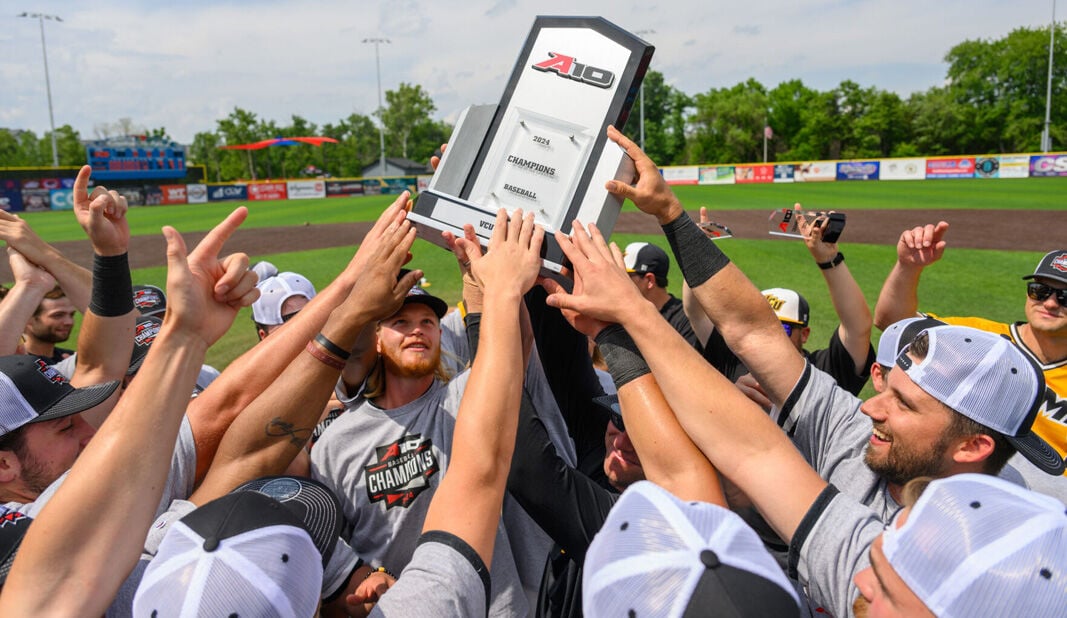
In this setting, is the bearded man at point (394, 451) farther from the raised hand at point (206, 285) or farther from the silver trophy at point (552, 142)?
the raised hand at point (206, 285)

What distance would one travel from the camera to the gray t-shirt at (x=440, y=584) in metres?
1.53

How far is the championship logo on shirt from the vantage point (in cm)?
270

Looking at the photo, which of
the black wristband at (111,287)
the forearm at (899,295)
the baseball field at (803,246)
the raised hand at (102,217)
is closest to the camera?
the raised hand at (102,217)

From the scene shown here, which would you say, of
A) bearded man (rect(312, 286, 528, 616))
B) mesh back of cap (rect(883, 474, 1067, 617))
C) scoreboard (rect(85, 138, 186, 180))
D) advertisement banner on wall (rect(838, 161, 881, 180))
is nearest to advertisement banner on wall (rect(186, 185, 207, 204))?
scoreboard (rect(85, 138, 186, 180))

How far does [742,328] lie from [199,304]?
70.9 inches

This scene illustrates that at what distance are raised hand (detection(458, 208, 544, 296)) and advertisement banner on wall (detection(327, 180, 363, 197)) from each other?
4769 centimetres

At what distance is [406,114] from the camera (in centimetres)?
9019

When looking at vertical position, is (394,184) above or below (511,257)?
above

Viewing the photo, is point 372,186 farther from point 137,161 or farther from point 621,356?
point 621,356

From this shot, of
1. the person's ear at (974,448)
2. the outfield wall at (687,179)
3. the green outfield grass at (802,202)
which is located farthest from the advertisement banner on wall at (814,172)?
the person's ear at (974,448)

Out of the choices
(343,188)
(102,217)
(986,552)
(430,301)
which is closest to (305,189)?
(343,188)

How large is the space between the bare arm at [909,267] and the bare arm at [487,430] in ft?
7.63

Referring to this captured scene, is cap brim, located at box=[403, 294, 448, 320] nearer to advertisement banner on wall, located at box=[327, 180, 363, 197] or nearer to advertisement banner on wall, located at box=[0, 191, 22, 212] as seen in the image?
advertisement banner on wall, located at box=[327, 180, 363, 197]

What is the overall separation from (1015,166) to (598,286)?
48800 mm
